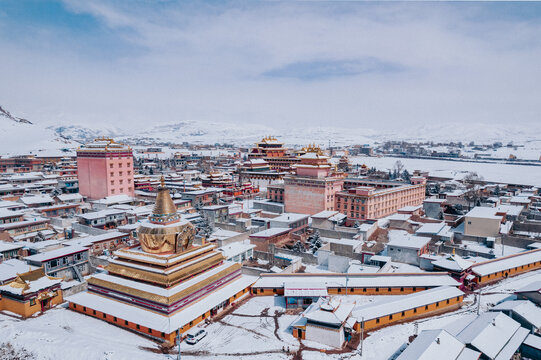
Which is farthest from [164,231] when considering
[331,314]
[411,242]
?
[411,242]

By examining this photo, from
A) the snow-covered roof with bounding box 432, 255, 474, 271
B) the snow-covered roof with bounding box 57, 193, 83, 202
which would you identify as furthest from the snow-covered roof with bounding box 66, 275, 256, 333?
the snow-covered roof with bounding box 57, 193, 83, 202

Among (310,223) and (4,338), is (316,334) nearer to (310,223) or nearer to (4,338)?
(4,338)

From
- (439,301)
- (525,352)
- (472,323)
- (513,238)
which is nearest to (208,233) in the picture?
(439,301)

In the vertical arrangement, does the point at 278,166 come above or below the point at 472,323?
above

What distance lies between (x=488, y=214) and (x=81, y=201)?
214ft

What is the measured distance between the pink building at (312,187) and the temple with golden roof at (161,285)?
103 ft

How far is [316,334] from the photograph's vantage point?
2305 cm

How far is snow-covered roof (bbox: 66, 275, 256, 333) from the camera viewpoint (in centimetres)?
2266

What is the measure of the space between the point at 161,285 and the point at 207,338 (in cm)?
467

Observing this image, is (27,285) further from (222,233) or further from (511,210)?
(511,210)

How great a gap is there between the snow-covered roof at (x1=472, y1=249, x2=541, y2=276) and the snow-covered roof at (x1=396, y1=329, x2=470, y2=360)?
14.5 meters

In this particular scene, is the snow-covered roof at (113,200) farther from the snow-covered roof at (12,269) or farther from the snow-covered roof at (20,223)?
the snow-covered roof at (12,269)

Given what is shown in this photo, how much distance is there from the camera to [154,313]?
930 inches

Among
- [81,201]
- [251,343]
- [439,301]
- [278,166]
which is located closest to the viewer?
[251,343]
